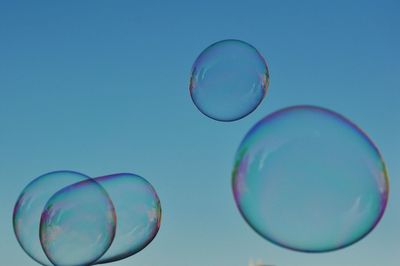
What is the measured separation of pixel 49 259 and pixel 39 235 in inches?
21.8

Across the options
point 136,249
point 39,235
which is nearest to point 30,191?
point 39,235

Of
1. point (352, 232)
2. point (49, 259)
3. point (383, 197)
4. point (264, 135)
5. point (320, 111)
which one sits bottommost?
point (49, 259)

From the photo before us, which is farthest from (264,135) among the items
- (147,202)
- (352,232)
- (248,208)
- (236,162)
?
(147,202)

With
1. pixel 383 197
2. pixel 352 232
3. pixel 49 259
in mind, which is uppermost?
pixel 383 197

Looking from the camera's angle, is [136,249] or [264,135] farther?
[136,249]

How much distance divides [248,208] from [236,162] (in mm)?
733

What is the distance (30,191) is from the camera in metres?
10.9

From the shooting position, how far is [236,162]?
7.64 m

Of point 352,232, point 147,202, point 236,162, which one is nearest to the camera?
point 352,232

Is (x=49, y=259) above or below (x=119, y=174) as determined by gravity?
below

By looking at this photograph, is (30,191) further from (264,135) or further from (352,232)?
(352,232)

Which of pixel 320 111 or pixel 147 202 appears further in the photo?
pixel 147 202

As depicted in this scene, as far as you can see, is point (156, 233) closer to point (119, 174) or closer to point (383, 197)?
point (119, 174)

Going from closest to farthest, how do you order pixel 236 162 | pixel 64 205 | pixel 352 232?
pixel 352 232
pixel 236 162
pixel 64 205
